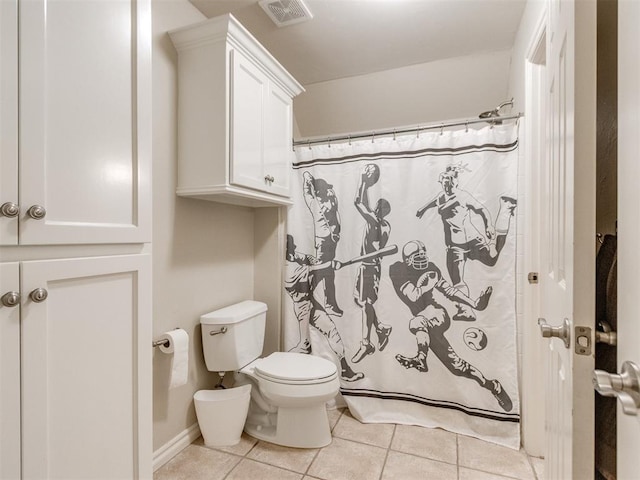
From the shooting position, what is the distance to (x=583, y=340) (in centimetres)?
63

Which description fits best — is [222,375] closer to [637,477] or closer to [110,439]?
[110,439]

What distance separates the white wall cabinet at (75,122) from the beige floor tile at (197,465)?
4.05 feet

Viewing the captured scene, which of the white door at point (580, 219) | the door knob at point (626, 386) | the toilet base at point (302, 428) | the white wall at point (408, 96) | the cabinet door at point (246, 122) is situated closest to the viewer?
the door knob at point (626, 386)

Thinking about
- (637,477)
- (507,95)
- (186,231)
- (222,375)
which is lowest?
(222,375)

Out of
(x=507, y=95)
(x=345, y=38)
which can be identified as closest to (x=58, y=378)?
(x=345, y=38)

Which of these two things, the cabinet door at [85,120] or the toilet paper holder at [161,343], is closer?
the cabinet door at [85,120]

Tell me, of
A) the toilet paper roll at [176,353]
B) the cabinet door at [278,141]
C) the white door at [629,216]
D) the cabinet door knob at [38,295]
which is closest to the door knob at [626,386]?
the white door at [629,216]

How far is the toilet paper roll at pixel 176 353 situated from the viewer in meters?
1.57

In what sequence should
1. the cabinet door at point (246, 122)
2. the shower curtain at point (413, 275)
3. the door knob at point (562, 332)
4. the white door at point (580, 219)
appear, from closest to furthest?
the white door at point (580, 219)
the door knob at point (562, 332)
the cabinet door at point (246, 122)
the shower curtain at point (413, 275)

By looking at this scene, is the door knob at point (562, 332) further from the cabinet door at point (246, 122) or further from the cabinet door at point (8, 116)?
the cabinet door at point (246, 122)

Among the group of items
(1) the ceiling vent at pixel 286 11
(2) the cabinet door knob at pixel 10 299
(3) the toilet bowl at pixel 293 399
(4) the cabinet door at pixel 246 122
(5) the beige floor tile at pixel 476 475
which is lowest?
(5) the beige floor tile at pixel 476 475

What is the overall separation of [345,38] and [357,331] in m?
1.88

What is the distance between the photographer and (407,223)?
206 centimetres

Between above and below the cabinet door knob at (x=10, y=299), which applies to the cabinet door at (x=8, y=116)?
above
